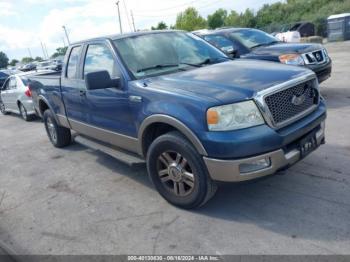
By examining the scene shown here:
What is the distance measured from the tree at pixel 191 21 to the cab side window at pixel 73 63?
2445 inches

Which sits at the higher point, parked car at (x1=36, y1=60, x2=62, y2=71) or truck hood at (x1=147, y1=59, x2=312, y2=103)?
truck hood at (x1=147, y1=59, x2=312, y2=103)

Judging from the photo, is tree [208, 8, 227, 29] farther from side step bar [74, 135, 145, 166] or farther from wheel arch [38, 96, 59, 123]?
side step bar [74, 135, 145, 166]

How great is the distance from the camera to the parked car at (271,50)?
7402 millimetres

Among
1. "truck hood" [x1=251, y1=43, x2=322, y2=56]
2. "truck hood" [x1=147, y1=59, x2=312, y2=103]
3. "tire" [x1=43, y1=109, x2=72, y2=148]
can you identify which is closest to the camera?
"truck hood" [x1=147, y1=59, x2=312, y2=103]

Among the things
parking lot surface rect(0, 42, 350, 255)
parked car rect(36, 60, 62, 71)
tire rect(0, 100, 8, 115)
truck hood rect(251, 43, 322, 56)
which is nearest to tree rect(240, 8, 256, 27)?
parked car rect(36, 60, 62, 71)

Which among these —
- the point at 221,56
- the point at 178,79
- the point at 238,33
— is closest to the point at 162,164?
the point at 178,79

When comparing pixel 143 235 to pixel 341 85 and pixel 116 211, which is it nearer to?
pixel 116 211

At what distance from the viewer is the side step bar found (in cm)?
437

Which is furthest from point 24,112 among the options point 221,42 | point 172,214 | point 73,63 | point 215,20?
point 215,20

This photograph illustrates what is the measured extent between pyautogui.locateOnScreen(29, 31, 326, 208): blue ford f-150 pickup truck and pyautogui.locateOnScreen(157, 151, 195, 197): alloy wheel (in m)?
0.01

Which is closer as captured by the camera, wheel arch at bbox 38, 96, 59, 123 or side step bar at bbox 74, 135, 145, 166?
side step bar at bbox 74, 135, 145, 166

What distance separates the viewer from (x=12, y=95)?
38.8ft

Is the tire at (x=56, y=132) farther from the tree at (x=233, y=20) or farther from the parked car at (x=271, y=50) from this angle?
the tree at (x=233, y=20)

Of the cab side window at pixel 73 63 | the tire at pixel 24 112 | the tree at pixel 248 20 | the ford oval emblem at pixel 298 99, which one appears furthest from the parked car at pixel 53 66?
the tree at pixel 248 20
